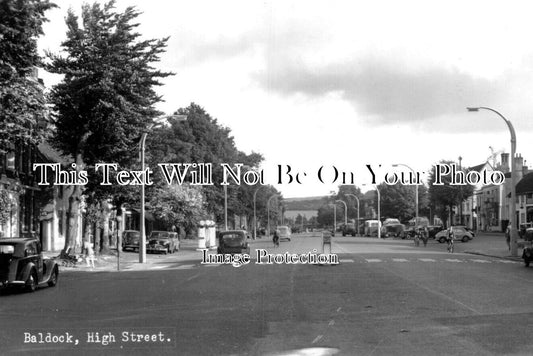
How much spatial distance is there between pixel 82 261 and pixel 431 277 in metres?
17.3

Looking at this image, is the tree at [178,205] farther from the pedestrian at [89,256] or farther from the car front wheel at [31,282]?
the car front wheel at [31,282]

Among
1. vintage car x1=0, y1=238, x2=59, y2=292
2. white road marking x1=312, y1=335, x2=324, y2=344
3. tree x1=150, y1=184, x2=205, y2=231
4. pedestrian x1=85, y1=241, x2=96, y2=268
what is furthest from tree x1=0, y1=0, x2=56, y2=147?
tree x1=150, y1=184, x2=205, y2=231

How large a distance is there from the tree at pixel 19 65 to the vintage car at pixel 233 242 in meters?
13.7

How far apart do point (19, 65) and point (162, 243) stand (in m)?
24.2

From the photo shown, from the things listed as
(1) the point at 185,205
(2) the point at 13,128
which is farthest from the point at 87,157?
(1) the point at 185,205

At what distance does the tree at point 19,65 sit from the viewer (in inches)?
907

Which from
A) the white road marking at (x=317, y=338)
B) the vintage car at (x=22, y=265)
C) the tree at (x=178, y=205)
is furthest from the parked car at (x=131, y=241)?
the white road marking at (x=317, y=338)

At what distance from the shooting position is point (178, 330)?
11516 millimetres

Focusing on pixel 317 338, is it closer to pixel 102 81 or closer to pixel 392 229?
pixel 102 81

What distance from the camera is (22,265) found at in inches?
760

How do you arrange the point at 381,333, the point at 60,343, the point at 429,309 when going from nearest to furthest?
the point at 60,343 → the point at 381,333 → the point at 429,309

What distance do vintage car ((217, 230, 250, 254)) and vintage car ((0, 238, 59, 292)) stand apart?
15.7 meters

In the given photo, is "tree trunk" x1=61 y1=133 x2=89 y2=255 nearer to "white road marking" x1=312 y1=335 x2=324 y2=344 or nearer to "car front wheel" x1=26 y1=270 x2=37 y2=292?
"car front wheel" x1=26 y1=270 x2=37 y2=292

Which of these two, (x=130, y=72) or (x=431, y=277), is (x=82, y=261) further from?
(x=431, y=277)
